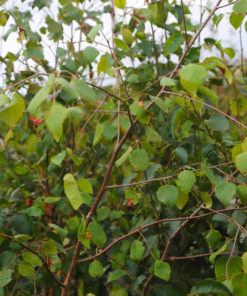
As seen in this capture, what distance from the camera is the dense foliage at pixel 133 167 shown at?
820mm

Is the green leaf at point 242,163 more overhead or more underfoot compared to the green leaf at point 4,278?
more overhead

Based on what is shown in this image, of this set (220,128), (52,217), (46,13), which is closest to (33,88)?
(46,13)

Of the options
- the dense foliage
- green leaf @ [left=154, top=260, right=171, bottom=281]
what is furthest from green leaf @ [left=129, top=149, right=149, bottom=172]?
green leaf @ [left=154, top=260, right=171, bottom=281]

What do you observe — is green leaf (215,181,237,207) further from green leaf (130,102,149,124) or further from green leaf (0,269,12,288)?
green leaf (0,269,12,288)

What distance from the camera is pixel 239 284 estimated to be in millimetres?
772

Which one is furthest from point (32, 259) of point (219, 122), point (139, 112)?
point (219, 122)

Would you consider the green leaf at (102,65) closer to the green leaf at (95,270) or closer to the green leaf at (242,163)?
the green leaf at (242,163)

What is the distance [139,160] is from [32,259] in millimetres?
424

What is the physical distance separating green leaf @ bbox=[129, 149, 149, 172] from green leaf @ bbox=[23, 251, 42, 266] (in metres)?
0.39

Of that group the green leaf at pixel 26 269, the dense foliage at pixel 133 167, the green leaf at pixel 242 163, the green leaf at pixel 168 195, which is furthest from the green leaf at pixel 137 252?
the green leaf at pixel 242 163

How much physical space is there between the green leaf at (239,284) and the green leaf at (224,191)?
152 mm

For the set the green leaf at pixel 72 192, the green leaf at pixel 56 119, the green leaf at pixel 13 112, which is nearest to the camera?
the green leaf at pixel 56 119

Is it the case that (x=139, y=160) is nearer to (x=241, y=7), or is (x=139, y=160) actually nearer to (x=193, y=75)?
(x=193, y=75)

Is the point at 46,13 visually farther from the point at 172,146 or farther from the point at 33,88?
the point at 172,146
